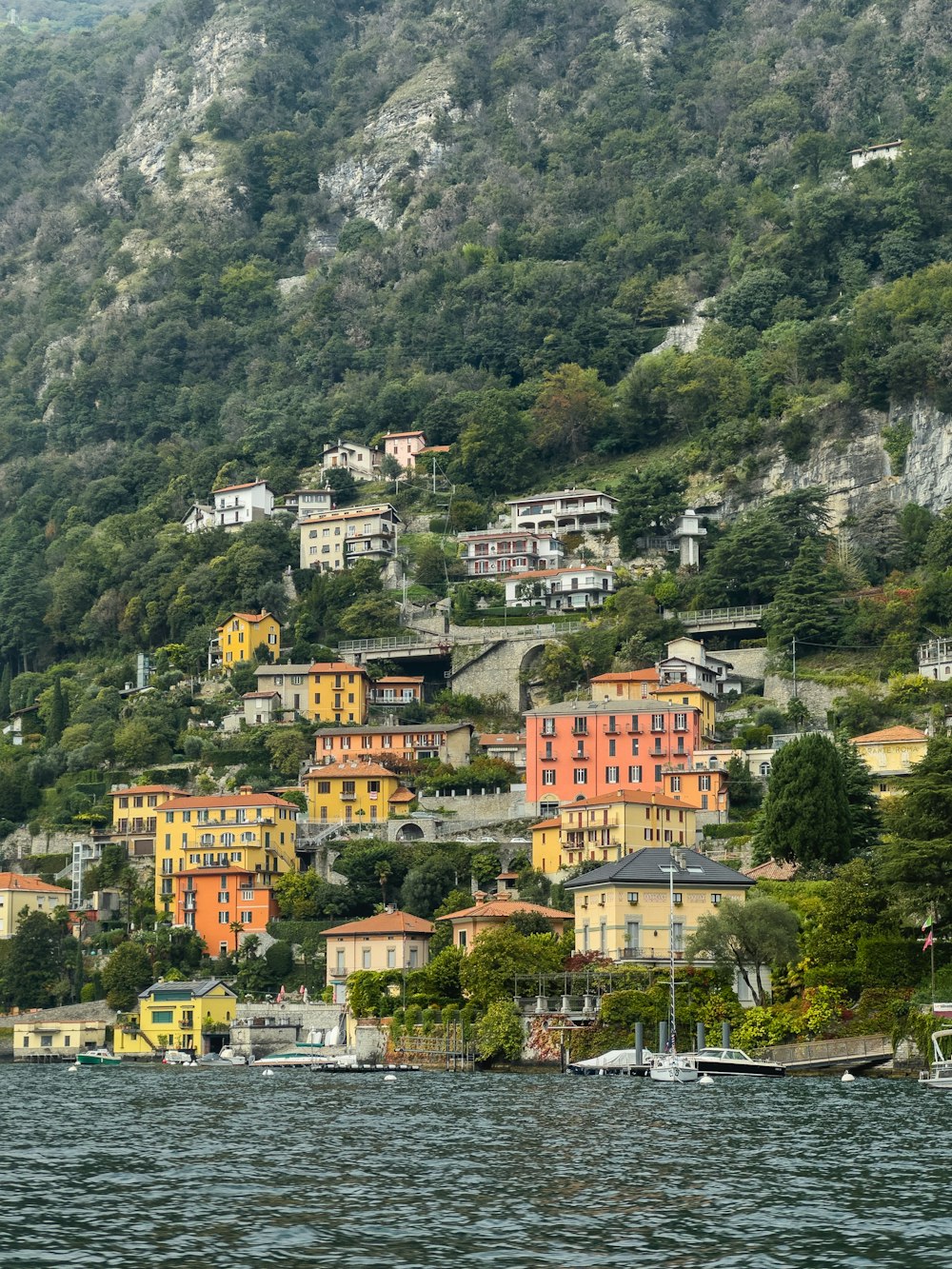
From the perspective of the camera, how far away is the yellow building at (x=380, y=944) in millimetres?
99438

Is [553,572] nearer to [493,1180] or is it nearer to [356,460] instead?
[356,460]

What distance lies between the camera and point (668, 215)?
184875 mm

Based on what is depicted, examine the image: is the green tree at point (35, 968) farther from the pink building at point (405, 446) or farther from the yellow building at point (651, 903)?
the pink building at point (405, 446)

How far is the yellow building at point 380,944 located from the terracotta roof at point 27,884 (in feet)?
73.0

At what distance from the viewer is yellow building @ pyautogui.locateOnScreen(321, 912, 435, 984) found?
99.4 meters

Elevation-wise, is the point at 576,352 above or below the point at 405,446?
above

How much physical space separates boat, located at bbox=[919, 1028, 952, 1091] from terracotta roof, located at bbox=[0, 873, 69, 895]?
6183 cm

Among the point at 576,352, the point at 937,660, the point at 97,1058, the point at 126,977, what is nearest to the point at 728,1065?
the point at 97,1058

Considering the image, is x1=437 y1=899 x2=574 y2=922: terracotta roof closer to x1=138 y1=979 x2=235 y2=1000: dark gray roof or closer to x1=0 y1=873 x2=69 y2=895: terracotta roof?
x1=138 y1=979 x2=235 y2=1000: dark gray roof

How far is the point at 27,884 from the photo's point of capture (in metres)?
118

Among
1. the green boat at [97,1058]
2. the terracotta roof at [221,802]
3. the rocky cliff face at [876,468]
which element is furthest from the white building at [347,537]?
the green boat at [97,1058]

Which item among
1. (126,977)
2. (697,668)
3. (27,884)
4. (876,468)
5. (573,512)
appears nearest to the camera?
(126,977)

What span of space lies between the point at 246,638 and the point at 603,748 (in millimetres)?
32722

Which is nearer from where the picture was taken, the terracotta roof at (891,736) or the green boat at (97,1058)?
the green boat at (97,1058)
